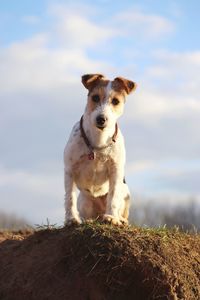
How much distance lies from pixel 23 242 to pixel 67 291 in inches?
54.8

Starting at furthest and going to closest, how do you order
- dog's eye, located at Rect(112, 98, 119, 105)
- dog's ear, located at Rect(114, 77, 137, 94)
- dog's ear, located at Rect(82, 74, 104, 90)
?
dog's ear, located at Rect(114, 77, 137, 94) < dog's ear, located at Rect(82, 74, 104, 90) < dog's eye, located at Rect(112, 98, 119, 105)

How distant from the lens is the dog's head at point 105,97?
8500 mm

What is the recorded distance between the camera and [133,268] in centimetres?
688

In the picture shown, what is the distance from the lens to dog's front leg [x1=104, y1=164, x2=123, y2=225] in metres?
8.73

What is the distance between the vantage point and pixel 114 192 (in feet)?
29.0

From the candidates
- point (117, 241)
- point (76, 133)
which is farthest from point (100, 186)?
point (117, 241)

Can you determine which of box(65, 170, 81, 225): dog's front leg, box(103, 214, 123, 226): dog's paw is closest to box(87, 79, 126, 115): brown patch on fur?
box(65, 170, 81, 225): dog's front leg

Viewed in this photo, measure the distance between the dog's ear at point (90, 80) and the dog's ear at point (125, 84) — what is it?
27 centimetres

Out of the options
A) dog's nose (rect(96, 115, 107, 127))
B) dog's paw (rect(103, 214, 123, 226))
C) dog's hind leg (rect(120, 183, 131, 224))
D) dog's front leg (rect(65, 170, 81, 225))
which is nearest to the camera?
dog's paw (rect(103, 214, 123, 226))

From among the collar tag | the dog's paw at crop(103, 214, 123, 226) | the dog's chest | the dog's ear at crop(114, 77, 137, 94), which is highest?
the dog's ear at crop(114, 77, 137, 94)

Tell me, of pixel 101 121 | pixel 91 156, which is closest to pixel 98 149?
pixel 91 156

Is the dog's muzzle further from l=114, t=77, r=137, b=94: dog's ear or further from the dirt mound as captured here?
the dirt mound

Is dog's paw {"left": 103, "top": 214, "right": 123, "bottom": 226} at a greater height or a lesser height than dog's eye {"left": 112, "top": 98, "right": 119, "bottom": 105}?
lesser

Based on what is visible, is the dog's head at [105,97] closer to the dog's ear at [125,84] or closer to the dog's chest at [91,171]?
the dog's ear at [125,84]
